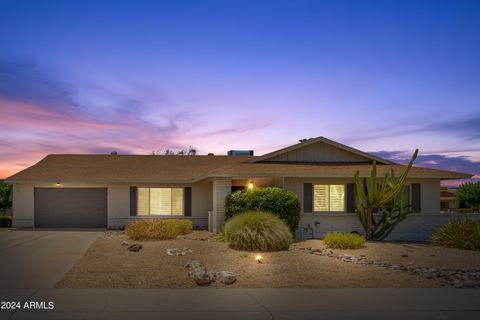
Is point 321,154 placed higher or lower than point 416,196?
higher

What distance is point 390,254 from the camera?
13578 mm

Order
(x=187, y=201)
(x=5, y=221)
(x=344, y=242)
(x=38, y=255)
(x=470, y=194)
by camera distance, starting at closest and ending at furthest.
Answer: (x=38, y=255) < (x=344, y=242) < (x=187, y=201) < (x=5, y=221) < (x=470, y=194)

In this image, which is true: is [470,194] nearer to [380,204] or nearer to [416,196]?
[416,196]

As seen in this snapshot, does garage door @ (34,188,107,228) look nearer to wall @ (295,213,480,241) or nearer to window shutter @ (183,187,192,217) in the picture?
window shutter @ (183,187,192,217)

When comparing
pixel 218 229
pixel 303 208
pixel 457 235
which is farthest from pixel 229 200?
pixel 457 235

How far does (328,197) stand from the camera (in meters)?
19.0

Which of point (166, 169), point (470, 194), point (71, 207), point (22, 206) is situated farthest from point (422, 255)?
point (470, 194)

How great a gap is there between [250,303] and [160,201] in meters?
14.9

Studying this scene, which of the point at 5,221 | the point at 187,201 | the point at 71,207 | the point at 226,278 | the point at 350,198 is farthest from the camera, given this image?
the point at 5,221

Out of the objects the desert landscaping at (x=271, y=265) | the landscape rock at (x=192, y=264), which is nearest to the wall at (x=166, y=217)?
the desert landscaping at (x=271, y=265)

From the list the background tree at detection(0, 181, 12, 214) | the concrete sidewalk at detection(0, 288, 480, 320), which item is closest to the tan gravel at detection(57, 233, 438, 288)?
the concrete sidewalk at detection(0, 288, 480, 320)

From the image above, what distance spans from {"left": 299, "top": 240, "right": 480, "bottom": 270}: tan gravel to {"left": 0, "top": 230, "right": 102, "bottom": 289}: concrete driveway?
749 centimetres

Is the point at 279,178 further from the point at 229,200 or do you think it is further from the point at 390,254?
the point at 390,254

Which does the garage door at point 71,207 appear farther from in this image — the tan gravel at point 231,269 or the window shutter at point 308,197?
the window shutter at point 308,197
